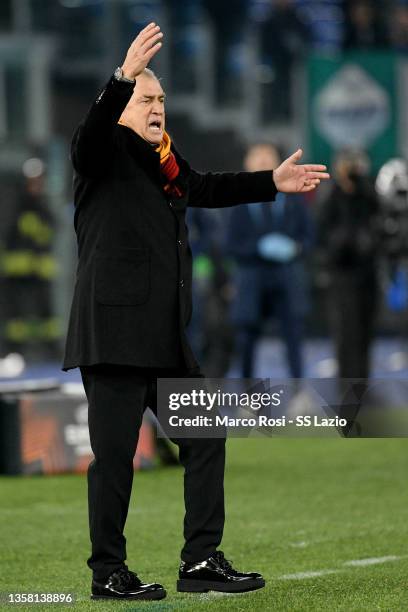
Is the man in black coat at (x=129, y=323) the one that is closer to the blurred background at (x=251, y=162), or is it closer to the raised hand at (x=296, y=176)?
the raised hand at (x=296, y=176)

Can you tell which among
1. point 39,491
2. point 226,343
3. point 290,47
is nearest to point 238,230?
point 226,343

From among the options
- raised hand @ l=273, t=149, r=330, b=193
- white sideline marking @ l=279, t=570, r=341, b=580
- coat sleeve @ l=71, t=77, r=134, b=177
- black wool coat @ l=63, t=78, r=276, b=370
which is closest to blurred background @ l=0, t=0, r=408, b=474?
white sideline marking @ l=279, t=570, r=341, b=580

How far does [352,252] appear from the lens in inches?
539

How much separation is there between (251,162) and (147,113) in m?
6.99

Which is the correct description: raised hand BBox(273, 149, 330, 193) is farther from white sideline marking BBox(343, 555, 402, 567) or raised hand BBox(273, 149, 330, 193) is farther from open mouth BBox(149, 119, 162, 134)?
white sideline marking BBox(343, 555, 402, 567)

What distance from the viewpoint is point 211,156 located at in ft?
71.6

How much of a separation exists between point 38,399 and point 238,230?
3621mm

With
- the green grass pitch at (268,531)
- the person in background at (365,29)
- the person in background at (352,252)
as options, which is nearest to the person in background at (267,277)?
the person in background at (352,252)

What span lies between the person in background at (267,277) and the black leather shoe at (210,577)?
23.8 ft

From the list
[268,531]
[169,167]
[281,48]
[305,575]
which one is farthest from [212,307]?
[169,167]

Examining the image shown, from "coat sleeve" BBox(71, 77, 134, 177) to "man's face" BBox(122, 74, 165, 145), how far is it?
0.47 ft

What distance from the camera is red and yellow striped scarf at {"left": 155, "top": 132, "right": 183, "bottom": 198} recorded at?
19.1 feet

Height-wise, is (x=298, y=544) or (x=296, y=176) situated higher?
(x=296, y=176)

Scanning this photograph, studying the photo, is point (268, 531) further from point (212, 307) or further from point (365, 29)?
point (365, 29)
